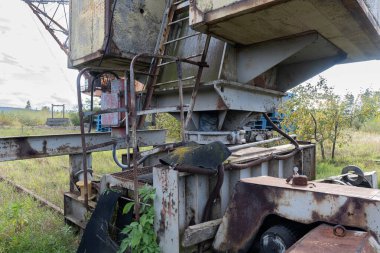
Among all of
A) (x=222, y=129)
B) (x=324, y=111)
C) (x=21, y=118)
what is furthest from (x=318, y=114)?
(x=21, y=118)

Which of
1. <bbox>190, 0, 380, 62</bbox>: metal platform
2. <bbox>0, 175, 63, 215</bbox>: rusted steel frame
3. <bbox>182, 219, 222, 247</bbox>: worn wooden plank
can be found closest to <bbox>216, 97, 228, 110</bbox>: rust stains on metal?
<bbox>190, 0, 380, 62</bbox>: metal platform

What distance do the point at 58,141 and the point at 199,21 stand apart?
2828 millimetres

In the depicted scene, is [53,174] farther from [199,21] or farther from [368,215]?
[368,215]

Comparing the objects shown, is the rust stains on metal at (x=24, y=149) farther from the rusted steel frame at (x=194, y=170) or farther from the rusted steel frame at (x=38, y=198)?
the rusted steel frame at (x=194, y=170)

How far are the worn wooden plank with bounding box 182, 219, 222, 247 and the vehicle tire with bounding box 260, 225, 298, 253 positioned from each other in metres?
0.51

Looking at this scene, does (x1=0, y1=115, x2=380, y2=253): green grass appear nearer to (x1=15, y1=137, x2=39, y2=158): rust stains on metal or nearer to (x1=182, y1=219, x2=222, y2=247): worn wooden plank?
(x1=15, y1=137, x2=39, y2=158): rust stains on metal

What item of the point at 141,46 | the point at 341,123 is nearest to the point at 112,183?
the point at 141,46

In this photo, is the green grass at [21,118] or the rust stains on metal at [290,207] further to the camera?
the green grass at [21,118]

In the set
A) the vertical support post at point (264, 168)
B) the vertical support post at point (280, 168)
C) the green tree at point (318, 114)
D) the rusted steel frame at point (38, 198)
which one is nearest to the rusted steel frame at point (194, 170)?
the vertical support post at point (264, 168)

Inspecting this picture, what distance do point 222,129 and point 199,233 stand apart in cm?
172

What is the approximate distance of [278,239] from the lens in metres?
1.86

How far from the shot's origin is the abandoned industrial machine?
192 centimetres

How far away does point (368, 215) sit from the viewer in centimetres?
166

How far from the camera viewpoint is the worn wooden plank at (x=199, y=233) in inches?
90.5
